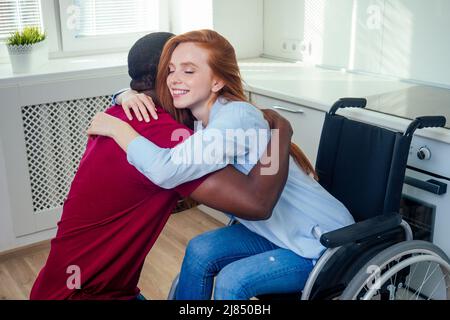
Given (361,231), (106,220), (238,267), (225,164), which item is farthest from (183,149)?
(361,231)

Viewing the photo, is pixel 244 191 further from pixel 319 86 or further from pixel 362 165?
pixel 319 86

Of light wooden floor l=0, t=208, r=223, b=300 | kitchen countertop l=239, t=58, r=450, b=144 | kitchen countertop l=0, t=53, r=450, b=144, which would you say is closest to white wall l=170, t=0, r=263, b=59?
kitchen countertop l=0, t=53, r=450, b=144

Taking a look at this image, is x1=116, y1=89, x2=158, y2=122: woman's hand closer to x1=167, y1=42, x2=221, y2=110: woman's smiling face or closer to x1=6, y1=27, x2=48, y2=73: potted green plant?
x1=167, y1=42, x2=221, y2=110: woman's smiling face

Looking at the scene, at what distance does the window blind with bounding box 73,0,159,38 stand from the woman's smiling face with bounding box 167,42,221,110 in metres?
1.66

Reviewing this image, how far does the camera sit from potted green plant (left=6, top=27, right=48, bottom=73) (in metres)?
2.61

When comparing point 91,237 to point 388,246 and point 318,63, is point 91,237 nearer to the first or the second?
point 388,246

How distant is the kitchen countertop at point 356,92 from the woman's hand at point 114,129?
3.02 feet

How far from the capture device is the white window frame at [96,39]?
2908mm

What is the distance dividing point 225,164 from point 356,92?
1173mm

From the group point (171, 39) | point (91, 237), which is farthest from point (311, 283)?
point (171, 39)

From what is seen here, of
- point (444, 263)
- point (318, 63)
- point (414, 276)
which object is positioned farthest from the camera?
point (318, 63)

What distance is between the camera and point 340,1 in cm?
276

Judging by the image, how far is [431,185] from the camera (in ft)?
6.08

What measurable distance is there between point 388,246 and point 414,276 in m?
0.45
